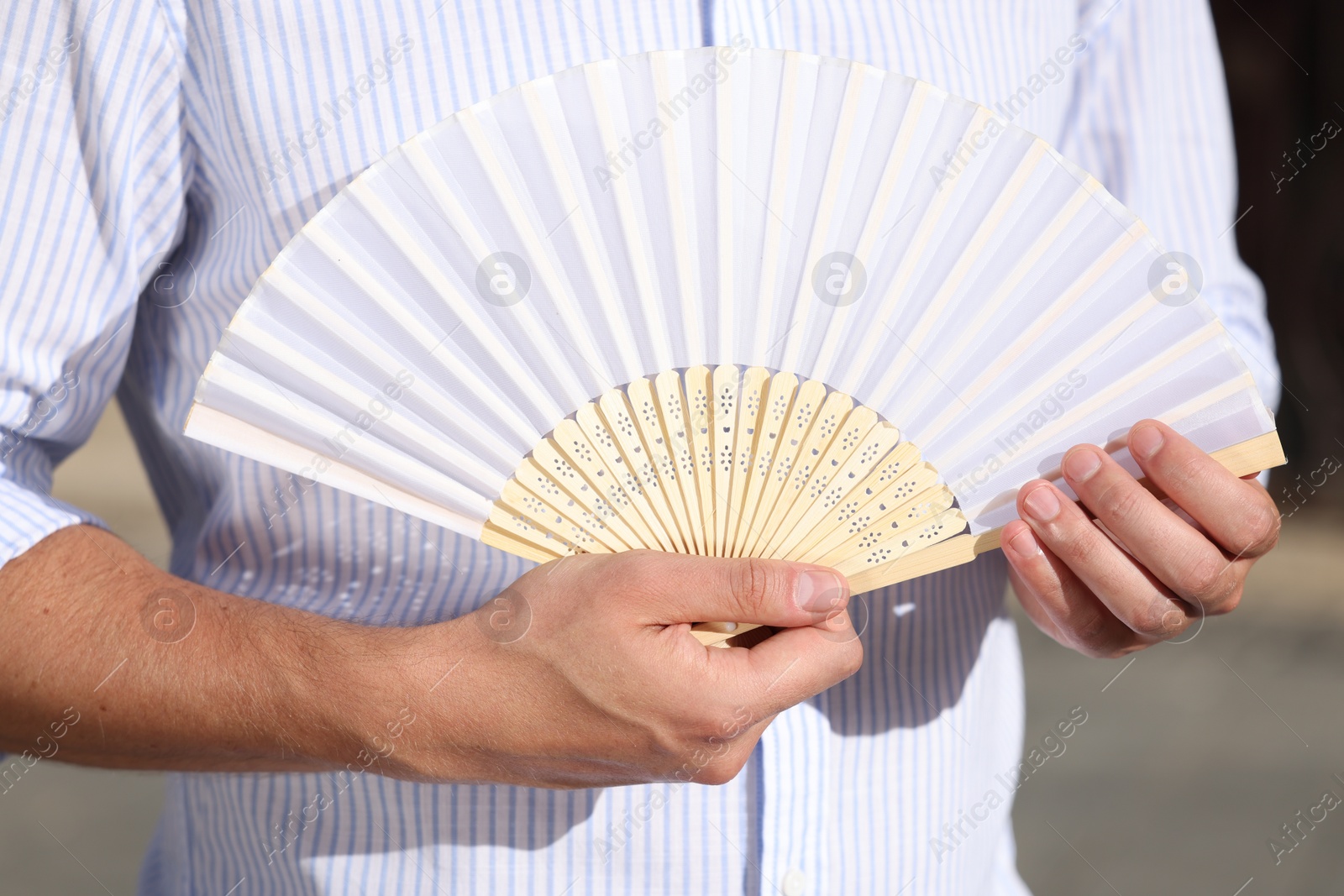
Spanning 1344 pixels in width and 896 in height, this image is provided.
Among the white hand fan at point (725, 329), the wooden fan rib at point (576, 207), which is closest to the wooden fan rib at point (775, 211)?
the white hand fan at point (725, 329)

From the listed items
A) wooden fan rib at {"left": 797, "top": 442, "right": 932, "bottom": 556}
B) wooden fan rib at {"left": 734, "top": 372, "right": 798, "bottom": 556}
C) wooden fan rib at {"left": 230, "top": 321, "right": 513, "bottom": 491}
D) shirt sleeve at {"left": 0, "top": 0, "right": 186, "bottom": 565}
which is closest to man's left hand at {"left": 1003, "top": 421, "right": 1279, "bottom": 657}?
wooden fan rib at {"left": 797, "top": 442, "right": 932, "bottom": 556}

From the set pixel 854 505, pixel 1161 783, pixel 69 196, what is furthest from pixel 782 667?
pixel 1161 783

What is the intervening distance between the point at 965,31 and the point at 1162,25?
30 cm

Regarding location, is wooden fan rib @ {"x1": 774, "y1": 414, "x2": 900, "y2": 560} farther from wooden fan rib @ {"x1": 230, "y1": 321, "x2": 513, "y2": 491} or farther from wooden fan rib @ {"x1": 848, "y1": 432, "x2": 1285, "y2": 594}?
wooden fan rib @ {"x1": 230, "y1": 321, "x2": 513, "y2": 491}

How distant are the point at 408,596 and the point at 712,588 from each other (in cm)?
34

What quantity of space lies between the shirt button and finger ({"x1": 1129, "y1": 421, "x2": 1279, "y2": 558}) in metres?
0.48

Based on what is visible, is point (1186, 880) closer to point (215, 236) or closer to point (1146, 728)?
point (1146, 728)

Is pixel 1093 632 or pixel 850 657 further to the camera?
pixel 1093 632

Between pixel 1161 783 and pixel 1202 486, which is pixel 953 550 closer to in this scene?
pixel 1202 486

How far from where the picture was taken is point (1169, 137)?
3.62ft

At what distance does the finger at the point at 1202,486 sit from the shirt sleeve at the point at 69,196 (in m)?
0.87

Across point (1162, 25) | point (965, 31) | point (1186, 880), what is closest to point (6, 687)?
point (965, 31)

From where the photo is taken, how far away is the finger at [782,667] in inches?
28.1

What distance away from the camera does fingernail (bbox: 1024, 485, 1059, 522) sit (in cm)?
79
